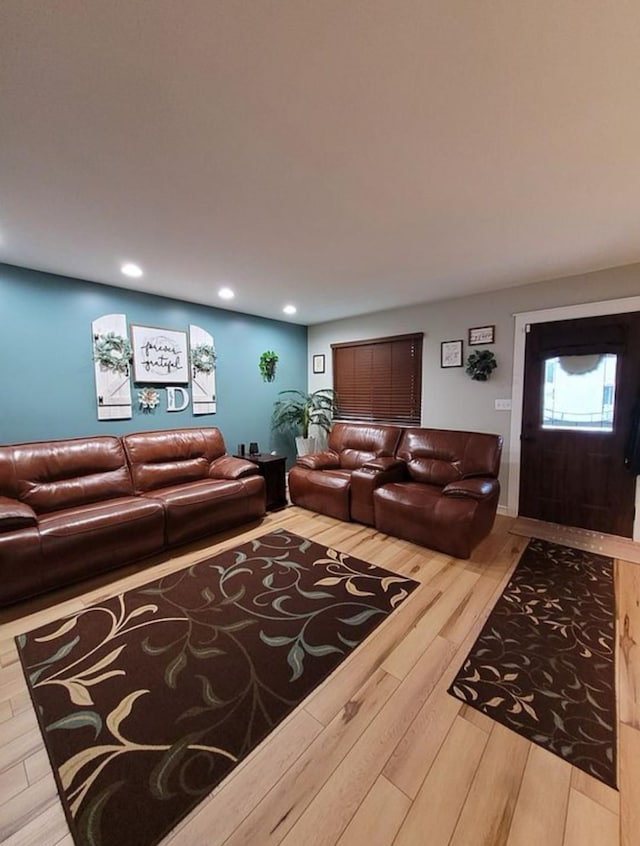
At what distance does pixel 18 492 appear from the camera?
279 centimetres

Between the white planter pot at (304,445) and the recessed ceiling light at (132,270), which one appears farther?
the white planter pot at (304,445)

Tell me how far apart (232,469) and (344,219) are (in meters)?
2.62

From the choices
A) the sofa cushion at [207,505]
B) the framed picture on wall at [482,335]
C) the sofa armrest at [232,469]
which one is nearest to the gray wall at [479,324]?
the framed picture on wall at [482,335]

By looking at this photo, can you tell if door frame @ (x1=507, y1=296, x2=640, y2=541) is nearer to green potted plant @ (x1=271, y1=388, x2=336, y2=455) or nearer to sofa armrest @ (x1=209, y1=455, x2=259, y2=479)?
green potted plant @ (x1=271, y1=388, x2=336, y2=455)

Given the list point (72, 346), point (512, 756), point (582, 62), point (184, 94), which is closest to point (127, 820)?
point (512, 756)

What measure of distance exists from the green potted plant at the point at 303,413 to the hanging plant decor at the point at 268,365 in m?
0.34

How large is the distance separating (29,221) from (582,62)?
2.99 metres

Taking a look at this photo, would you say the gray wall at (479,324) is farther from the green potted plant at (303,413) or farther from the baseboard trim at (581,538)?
the green potted plant at (303,413)

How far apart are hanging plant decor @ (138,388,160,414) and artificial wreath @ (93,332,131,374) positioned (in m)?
0.28

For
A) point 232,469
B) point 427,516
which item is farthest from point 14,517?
point 427,516

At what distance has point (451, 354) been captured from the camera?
4.16 m

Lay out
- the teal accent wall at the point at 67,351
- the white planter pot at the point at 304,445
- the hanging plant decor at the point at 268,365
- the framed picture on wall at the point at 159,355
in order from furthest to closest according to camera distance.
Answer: the white planter pot at the point at 304,445
the hanging plant decor at the point at 268,365
the framed picture on wall at the point at 159,355
the teal accent wall at the point at 67,351

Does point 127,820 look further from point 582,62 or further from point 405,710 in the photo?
point 582,62

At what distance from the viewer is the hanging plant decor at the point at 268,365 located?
5.03m
